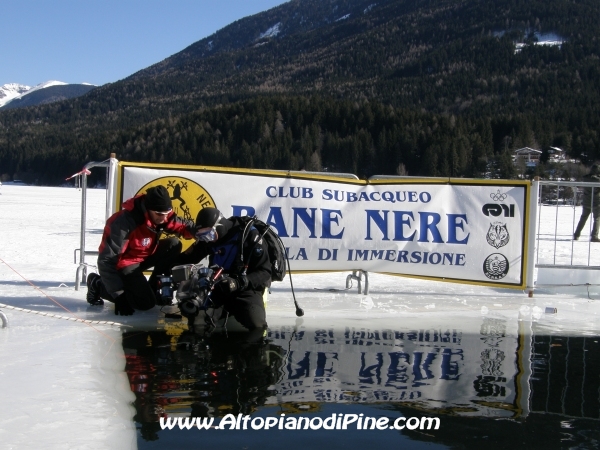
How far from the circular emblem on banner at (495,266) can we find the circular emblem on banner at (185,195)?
3.38m

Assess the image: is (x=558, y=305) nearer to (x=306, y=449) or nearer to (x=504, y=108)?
(x=306, y=449)

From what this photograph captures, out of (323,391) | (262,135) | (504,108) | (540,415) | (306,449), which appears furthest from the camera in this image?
(504,108)

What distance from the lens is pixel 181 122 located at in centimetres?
12256

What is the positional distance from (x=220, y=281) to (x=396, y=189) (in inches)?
111

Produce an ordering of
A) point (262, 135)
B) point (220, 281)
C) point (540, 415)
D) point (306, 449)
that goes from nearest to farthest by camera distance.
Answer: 1. point (306, 449)
2. point (540, 415)
3. point (220, 281)
4. point (262, 135)

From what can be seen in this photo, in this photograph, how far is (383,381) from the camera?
4695 mm

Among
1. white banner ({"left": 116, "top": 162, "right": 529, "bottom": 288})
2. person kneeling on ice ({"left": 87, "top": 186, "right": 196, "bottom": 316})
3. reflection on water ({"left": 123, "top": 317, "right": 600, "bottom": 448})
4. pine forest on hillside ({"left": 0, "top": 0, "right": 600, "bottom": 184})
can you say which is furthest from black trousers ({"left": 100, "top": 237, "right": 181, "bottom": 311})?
pine forest on hillside ({"left": 0, "top": 0, "right": 600, "bottom": 184})

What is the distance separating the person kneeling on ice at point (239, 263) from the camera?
6031 mm

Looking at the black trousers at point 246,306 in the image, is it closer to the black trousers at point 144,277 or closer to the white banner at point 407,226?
the black trousers at point 144,277

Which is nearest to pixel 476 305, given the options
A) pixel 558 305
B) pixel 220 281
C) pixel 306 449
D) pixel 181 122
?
pixel 558 305

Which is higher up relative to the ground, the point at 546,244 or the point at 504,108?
the point at 504,108


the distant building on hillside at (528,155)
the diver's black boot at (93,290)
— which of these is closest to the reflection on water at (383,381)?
the diver's black boot at (93,290)

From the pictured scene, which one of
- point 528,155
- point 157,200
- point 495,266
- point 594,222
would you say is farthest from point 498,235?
point 528,155

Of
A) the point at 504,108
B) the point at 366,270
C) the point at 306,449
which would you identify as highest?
the point at 504,108
